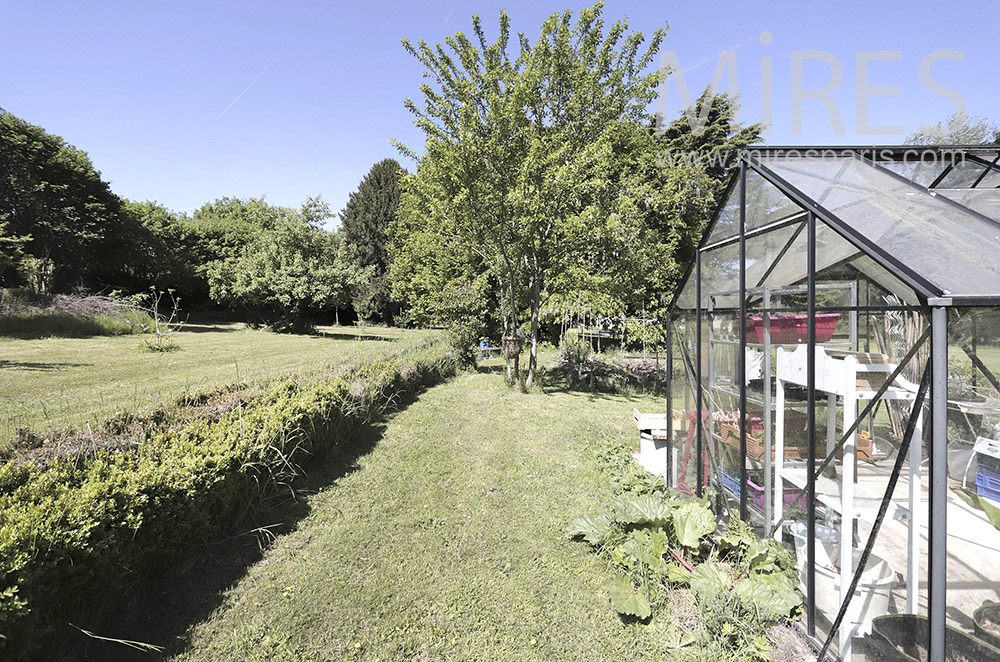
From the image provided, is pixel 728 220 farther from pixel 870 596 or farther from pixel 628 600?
pixel 628 600

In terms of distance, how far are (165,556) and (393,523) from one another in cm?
185

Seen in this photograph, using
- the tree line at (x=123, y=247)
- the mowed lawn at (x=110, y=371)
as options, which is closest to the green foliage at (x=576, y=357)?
the mowed lawn at (x=110, y=371)

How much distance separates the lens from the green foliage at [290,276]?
70.6 ft

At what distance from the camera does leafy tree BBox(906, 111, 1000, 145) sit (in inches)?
651

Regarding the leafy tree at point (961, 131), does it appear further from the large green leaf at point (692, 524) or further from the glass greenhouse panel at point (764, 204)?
the large green leaf at point (692, 524)

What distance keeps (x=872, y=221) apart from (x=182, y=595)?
5155 millimetres

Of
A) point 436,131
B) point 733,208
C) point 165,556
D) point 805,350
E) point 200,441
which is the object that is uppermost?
point 436,131

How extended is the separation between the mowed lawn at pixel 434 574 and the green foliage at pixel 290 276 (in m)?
17.8

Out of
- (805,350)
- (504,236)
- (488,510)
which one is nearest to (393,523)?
(488,510)

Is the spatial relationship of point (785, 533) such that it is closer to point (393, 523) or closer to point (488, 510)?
point (488, 510)

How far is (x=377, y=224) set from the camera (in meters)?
34.1

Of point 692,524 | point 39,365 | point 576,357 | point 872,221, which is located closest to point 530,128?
point 576,357

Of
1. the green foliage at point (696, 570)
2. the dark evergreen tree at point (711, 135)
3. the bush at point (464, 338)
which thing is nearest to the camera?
the green foliage at point (696, 570)

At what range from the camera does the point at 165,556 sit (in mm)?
3096
